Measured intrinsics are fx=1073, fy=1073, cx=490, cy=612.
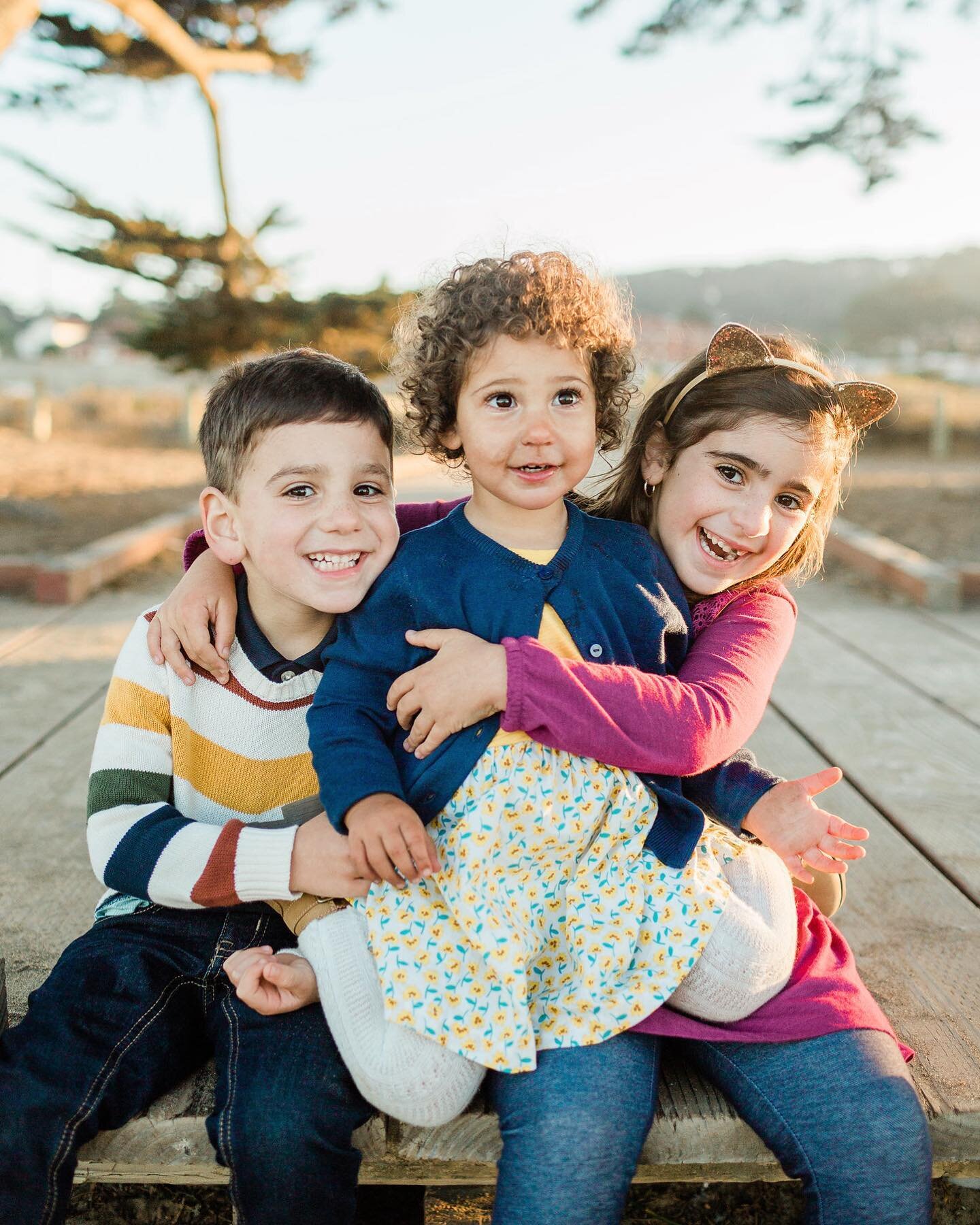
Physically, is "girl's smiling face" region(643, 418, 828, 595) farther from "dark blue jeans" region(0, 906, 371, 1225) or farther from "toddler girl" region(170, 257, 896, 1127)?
"dark blue jeans" region(0, 906, 371, 1225)

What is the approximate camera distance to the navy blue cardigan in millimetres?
1468

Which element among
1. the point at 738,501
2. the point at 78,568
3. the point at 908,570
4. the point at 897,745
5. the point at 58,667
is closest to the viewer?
the point at 738,501

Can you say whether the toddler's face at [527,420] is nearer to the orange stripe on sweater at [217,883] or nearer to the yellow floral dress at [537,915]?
the yellow floral dress at [537,915]

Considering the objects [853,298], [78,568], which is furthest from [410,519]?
[853,298]

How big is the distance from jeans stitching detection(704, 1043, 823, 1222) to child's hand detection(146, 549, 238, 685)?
3.03ft

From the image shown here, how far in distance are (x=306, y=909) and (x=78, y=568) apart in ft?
10.8

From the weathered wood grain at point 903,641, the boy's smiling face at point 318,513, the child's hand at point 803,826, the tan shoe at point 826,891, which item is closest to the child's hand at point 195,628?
the boy's smiling face at point 318,513

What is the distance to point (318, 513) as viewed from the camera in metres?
1.62

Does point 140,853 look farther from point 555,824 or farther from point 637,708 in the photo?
point 637,708

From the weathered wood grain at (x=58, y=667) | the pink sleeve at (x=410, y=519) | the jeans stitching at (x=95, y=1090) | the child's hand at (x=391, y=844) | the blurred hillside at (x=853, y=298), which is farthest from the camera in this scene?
the blurred hillside at (x=853, y=298)

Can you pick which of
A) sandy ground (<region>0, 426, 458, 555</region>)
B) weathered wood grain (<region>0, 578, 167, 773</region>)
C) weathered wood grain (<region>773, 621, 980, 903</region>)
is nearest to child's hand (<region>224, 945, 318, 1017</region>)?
weathered wood grain (<region>773, 621, 980, 903</region>)

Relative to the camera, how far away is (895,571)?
16.0 feet

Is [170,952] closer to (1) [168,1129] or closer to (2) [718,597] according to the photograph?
(1) [168,1129]

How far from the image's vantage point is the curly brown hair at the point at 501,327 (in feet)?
5.11
